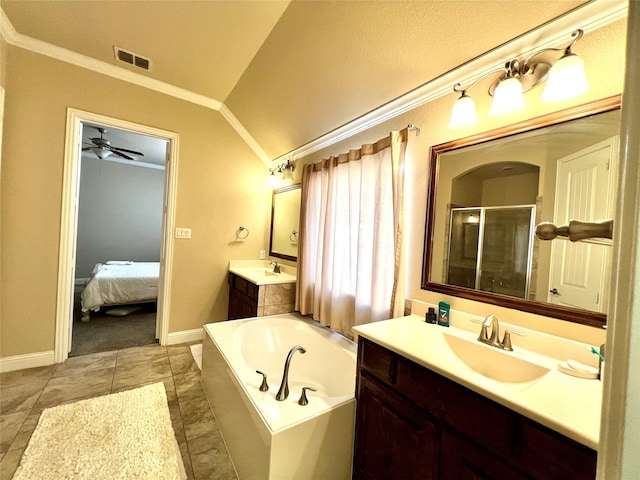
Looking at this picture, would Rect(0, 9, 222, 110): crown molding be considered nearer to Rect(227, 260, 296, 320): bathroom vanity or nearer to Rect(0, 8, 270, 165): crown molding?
Rect(0, 8, 270, 165): crown molding

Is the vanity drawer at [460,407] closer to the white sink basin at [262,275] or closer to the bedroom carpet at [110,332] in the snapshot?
the white sink basin at [262,275]

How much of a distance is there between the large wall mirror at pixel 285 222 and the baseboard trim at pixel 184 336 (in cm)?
123

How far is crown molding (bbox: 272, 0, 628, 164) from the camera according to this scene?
1007 mm

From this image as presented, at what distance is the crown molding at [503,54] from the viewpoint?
3.30 ft

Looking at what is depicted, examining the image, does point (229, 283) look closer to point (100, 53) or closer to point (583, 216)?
point (100, 53)

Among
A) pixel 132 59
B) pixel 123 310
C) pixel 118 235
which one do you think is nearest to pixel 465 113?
pixel 132 59

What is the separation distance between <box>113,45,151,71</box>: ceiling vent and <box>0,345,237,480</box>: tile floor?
2711 mm

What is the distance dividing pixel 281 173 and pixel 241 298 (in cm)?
153

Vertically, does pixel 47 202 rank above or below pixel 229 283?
above

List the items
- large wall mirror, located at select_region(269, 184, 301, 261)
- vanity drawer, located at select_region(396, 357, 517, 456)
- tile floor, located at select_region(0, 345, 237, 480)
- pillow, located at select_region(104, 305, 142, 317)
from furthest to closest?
1. pillow, located at select_region(104, 305, 142, 317)
2. large wall mirror, located at select_region(269, 184, 301, 261)
3. tile floor, located at select_region(0, 345, 237, 480)
4. vanity drawer, located at select_region(396, 357, 517, 456)

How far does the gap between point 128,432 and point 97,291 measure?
7.85ft

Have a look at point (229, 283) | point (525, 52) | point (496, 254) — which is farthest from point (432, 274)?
point (229, 283)

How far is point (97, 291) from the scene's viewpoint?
3242mm

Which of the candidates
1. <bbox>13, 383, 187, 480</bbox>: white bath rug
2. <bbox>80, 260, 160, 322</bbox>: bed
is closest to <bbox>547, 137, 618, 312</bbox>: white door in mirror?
<bbox>13, 383, 187, 480</bbox>: white bath rug
